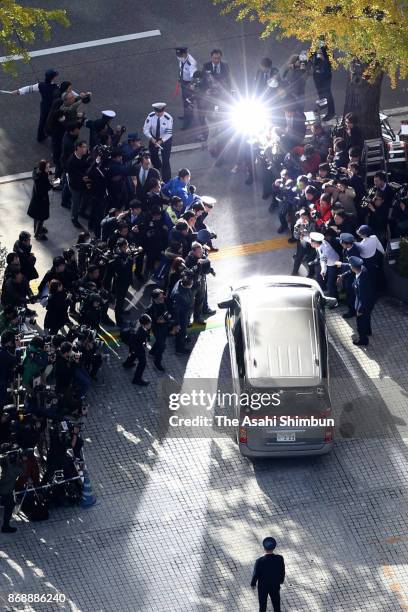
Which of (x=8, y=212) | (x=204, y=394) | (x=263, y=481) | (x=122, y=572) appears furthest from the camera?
(x=8, y=212)

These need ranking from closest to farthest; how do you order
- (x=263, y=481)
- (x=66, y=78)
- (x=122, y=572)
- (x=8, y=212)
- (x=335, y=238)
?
(x=122, y=572), (x=263, y=481), (x=335, y=238), (x=8, y=212), (x=66, y=78)

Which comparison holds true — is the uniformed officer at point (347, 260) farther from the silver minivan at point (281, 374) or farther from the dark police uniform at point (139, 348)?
the dark police uniform at point (139, 348)

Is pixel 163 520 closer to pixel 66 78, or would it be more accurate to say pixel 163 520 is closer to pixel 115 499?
pixel 115 499

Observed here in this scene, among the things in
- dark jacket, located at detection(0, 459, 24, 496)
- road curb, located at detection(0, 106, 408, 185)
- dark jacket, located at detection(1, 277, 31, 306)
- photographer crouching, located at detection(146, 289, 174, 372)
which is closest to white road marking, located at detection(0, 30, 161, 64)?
road curb, located at detection(0, 106, 408, 185)

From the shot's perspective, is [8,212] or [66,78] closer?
[8,212]

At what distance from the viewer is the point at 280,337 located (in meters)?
20.7

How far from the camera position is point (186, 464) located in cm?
2066

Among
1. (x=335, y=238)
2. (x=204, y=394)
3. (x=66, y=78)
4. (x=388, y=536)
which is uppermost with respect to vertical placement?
(x=66, y=78)

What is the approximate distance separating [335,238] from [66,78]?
28.4 feet

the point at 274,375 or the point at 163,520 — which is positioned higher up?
the point at 274,375

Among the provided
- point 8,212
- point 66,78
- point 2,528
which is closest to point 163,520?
point 2,528

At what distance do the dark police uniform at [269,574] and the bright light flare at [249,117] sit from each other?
10681mm

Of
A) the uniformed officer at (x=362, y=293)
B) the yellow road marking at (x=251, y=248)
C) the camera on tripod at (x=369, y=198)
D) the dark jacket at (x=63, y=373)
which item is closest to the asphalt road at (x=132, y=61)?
the yellow road marking at (x=251, y=248)

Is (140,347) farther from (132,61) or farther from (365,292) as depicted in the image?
(132,61)
